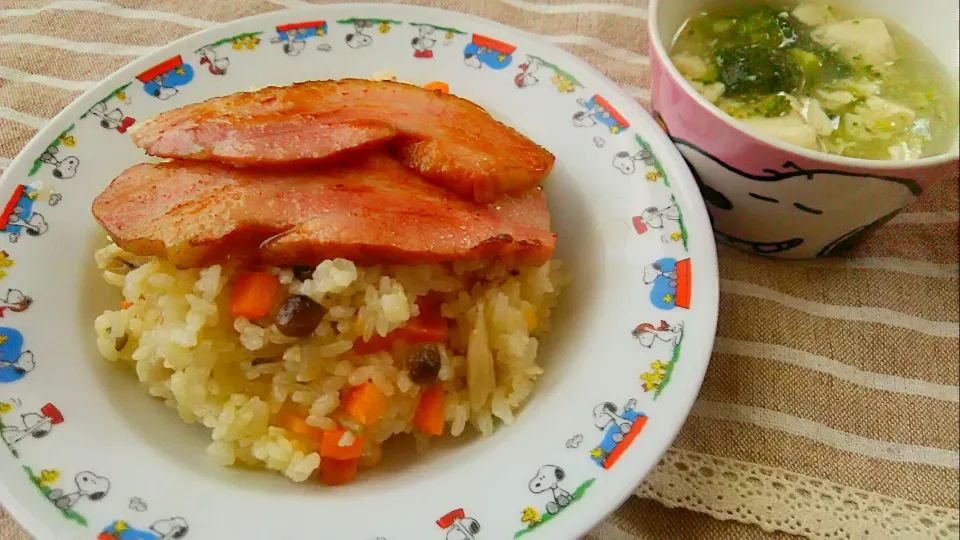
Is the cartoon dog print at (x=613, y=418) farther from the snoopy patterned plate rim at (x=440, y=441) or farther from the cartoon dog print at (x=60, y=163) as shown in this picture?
the cartoon dog print at (x=60, y=163)

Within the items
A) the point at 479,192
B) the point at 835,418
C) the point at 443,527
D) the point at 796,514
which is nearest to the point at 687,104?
the point at 479,192

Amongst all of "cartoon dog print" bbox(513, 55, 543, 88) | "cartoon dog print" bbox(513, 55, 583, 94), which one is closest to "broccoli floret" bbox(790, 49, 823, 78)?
"cartoon dog print" bbox(513, 55, 583, 94)

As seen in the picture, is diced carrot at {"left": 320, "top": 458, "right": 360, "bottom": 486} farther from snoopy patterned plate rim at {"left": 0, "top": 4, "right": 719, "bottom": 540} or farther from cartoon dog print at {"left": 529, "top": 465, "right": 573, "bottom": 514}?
cartoon dog print at {"left": 529, "top": 465, "right": 573, "bottom": 514}

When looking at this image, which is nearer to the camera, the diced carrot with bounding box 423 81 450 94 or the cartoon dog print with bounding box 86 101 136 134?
the cartoon dog print with bounding box 86 101 136 134

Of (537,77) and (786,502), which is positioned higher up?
(537,77)

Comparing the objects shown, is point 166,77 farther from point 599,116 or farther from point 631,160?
point 631,160

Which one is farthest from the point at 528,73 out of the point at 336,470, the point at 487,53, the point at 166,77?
A: the point at 336,470
